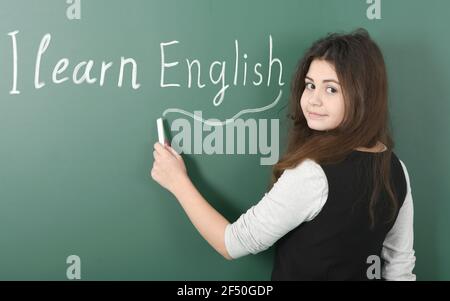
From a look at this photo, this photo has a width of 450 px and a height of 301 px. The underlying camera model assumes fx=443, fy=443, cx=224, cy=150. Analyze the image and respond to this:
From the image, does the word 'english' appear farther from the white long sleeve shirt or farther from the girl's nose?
the white long sleeve shirt

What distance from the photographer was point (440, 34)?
1.25 m

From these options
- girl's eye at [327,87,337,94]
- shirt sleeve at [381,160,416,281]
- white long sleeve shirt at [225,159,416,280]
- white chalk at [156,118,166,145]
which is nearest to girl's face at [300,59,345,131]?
girl's eye at [327,87,337,94]

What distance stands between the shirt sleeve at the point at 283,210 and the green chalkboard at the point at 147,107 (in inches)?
10.3

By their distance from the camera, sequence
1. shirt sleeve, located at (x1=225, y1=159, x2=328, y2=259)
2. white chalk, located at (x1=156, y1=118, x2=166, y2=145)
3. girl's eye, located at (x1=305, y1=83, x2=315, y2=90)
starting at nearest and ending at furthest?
shirt sleeve, located at (x1=225, y1=159, x2=328, y2=259) → girl's eye, located at (x1=305, y1=83, x2=315, y2=90) → white chalk, located at (x1=156, y1=118, x2=166, y2=145)

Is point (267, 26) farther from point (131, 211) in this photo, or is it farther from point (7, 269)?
point (7, 269)

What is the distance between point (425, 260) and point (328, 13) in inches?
30.2

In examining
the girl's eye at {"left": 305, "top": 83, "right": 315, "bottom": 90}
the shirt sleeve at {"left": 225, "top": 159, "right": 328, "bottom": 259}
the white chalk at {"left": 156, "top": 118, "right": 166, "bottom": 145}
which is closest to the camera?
the shirt sleeve at {"left": 225, "top": 159, "right": 328, "bottom": 259}

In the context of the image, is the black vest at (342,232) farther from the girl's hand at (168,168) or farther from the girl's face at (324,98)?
the girl's hand at (168,168)

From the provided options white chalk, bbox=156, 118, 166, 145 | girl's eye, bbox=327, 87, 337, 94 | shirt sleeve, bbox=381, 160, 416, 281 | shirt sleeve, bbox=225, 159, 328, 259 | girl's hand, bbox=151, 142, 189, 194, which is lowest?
shirt sleeve, bbox=381, 160, 416, 281

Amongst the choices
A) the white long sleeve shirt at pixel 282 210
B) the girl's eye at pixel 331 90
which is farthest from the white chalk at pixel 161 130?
the girl's eye at pixel 331 90

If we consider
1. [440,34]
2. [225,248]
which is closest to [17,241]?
[225,248]

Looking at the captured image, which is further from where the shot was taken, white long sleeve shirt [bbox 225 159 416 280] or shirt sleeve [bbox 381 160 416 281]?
shirt sleeve [bbox 381 160 416 281]

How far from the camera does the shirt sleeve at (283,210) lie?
92 cm

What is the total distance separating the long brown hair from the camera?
95 cm
